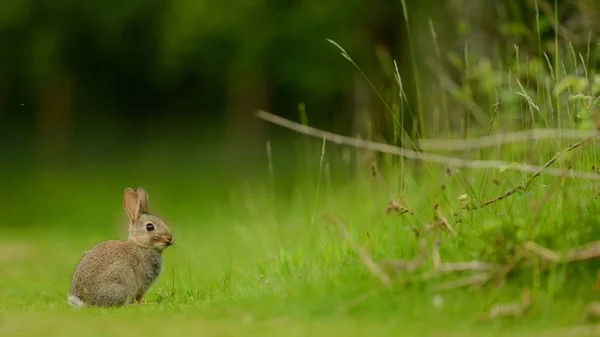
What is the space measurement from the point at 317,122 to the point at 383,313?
28081mm

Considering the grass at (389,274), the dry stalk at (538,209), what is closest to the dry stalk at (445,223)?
the grass at (389,274)

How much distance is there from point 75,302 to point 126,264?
471 mm

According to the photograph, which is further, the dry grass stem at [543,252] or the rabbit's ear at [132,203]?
the rabbit's ear at [132,203]

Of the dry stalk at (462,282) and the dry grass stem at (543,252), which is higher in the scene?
the dry grass stem at (543,252)

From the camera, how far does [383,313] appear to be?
6.54 m

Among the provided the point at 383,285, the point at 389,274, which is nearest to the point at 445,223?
the point at 389,274

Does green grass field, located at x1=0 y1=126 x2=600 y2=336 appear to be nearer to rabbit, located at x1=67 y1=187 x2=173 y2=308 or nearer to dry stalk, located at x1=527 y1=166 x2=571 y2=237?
dry stalk, located at x1=527 y1=166 x2=571 y2=237

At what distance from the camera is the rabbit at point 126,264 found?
8094 mm

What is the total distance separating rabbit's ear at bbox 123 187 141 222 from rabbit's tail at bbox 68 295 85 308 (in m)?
0.86

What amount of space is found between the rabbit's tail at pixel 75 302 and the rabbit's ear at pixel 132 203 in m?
0.86

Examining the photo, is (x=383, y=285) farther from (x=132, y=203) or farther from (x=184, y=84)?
(x=184, y=84)

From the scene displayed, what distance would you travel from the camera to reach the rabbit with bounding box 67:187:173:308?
26.6ft

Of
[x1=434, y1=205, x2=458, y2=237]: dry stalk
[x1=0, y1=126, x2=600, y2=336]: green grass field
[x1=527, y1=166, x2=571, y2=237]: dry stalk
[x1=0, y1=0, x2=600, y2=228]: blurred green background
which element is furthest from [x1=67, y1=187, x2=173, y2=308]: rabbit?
[x1=0, y1=0, x2=600, y2=228]: blurred green background

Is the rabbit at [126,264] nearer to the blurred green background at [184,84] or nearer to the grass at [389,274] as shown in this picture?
the grass at [389,274]
